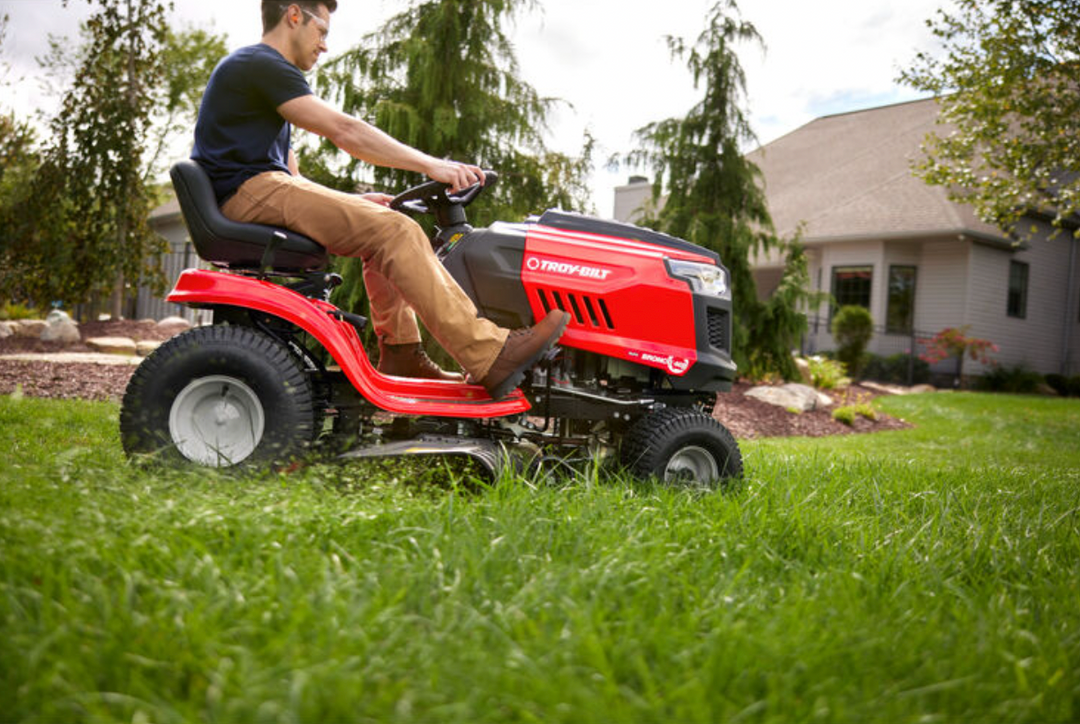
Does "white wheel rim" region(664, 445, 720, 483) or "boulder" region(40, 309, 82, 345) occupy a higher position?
"boulder" region(40, 309, 82, 345)

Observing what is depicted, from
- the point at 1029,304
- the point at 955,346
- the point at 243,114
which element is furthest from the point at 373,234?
the point at 1029,304

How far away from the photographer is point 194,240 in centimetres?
285

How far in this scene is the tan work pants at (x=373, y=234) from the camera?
→ 290 cm

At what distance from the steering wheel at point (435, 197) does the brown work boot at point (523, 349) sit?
0.59 meters

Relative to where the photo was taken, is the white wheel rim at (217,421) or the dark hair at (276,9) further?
the dark hair at (276,9)

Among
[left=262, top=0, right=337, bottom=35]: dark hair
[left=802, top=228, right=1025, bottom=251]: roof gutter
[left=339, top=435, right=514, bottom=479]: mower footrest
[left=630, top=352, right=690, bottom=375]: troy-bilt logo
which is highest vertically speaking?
[left=802, top=228, right=1025, bottom=251]: roof gutter

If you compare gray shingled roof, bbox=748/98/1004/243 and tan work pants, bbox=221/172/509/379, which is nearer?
tan work pants, bbox=221/172/509/379

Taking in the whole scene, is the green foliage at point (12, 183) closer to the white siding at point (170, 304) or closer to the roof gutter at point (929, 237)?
the white siding at point (170, 304)

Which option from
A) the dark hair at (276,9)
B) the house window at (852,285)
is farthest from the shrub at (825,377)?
the dark hair at (276,9)

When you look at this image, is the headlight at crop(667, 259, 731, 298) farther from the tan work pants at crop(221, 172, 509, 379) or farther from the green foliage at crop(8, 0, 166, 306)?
the green foliage at crop(8, 0, 166, 306)

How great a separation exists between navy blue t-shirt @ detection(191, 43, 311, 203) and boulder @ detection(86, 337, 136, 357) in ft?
21.8

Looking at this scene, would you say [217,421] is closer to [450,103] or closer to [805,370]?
[450,103]

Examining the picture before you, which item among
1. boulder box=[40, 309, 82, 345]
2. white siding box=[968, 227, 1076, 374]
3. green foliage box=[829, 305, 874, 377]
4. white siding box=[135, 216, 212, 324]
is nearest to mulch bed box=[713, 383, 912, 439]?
green foliage box=[829, 305, 874, 377]

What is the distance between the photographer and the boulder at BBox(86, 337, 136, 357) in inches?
347
